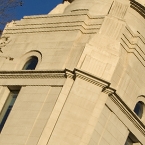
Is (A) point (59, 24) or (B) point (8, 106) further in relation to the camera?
(A) point (59, 24)

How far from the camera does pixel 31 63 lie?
37.9 meters

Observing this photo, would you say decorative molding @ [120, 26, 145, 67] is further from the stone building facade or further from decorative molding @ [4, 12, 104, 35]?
decorative molding @ [4, 12, 104, 35]

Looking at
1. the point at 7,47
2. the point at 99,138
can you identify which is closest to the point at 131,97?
the point at 99,138

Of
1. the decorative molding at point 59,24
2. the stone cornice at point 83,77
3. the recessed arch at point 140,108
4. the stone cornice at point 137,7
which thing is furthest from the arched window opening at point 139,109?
the stone cornice at point 137,7

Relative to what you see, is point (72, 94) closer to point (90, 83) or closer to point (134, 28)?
point (90, 83)

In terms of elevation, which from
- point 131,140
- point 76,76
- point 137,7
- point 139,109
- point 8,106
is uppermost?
point 137,7

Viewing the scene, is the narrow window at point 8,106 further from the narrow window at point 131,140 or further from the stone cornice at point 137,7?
the stone cornice at point 137,7

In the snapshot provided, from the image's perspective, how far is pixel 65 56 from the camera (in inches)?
1414

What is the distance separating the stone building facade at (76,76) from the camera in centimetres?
3372

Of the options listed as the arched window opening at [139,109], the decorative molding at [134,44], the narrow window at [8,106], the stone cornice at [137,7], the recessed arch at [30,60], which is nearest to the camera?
the narrow window at [8,106]

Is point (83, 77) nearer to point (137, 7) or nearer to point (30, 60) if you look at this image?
point (30, 60)

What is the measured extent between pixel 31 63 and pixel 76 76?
4.51 metres

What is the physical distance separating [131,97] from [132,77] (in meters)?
1.09

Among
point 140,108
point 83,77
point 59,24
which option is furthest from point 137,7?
point 83,77
